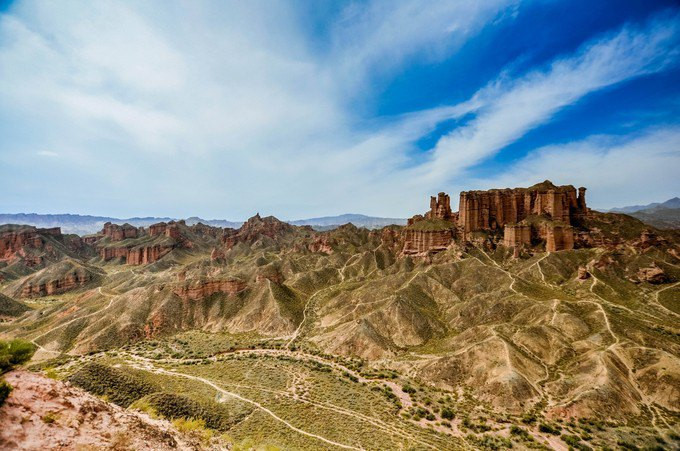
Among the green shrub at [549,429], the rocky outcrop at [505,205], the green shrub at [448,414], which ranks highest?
the rocky outcrop at [505,205]

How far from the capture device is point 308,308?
339ft

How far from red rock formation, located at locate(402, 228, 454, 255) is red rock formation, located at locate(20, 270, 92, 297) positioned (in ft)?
545

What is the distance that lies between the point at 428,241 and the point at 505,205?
1439 inches

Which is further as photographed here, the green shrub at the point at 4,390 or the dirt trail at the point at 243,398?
the dirt trail at the point at 243,398

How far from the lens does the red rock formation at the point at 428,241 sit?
5084 inches

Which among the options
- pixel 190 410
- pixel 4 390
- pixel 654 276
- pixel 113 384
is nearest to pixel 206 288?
pixel 113 384

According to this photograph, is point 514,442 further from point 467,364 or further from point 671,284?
point 671,284

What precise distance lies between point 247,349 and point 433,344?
153 ft

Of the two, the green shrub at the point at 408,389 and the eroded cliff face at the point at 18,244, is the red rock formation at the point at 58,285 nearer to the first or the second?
the eroded cliff face at the point at 18,244

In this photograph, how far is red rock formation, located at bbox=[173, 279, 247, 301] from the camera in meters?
98.6

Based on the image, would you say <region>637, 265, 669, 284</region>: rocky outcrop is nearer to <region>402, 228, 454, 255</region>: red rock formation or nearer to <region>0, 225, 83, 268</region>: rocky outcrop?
<region>402, 228, 454, 255</region>: red rock formation

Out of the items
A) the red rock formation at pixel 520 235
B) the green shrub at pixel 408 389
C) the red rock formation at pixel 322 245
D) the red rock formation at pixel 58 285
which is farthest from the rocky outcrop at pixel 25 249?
the red rock formation at pixel 520 235

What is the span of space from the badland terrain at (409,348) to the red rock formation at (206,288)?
66cm

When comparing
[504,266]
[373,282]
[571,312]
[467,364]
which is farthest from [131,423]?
[504,266]
